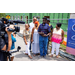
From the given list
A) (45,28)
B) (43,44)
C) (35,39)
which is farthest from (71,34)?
(35,39)

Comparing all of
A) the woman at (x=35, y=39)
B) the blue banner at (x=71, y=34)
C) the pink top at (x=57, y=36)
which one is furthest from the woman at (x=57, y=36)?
the woman at (x=35, y=39)

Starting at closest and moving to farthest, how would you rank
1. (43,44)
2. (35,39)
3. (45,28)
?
(45,28), (43,44), (35,39)

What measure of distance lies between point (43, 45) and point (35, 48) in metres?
0.48

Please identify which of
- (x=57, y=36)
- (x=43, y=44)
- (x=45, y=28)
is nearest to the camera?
(x=45, y=28)

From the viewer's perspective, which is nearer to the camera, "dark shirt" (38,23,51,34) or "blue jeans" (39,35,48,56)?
"dark shirt" (38,23,51,34)

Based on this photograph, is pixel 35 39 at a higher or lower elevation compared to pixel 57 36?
lower

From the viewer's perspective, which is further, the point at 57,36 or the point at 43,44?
the point at 43,44

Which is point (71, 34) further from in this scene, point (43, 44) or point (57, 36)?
point (43, 44)

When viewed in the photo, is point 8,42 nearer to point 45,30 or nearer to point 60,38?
point 45,30

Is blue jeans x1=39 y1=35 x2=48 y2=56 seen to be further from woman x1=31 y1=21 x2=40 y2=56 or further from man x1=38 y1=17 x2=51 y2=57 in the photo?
woman x1=31 y1=21 x2=40 y2=56

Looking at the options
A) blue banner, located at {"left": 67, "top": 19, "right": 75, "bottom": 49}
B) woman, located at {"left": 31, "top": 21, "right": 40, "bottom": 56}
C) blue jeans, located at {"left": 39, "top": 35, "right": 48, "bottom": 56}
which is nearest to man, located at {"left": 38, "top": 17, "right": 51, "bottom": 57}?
blue jeans, located at {"left": 39, "top": 35, "right": 48, "bottom": 56}

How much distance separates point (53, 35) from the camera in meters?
3.88

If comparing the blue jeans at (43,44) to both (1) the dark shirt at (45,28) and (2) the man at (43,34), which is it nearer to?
(2) the man at (43,34)

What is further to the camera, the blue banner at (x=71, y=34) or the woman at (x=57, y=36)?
the woman at (x=57, y=36)
